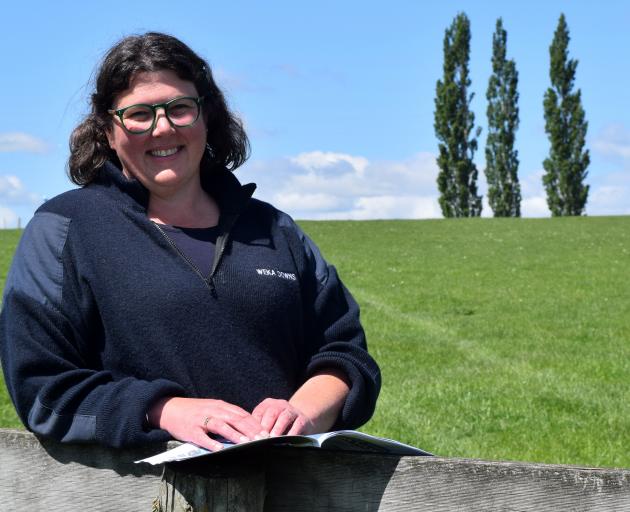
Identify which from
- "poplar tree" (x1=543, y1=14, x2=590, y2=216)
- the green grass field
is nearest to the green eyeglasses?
the green grass field

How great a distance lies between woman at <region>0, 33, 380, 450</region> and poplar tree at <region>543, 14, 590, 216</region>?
163 feet

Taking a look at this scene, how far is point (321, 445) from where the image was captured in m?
2.03

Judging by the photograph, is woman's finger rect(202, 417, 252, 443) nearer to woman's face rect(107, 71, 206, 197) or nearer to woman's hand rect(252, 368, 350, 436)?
woman's hand rect(252, 368, 350, 436)

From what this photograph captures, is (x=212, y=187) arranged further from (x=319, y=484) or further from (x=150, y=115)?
(x=319, y=484)

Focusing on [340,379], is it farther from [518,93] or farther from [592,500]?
[518,93]

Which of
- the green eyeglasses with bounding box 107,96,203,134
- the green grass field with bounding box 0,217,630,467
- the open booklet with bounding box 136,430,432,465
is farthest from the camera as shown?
the green grass field with bounding box 0,217,630,467

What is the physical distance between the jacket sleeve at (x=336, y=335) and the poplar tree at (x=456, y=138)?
165 feet

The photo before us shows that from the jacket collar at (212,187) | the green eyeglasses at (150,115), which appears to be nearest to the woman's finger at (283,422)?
the jacket collar at (212,187)

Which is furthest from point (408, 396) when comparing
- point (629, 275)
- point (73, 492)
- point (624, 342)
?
point (629, 275)

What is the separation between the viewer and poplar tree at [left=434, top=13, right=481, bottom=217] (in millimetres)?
52781

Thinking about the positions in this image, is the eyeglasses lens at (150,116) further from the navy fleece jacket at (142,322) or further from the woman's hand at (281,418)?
the woman's hand at (281,418)

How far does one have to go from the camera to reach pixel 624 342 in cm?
1212

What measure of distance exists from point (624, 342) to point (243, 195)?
10249mm

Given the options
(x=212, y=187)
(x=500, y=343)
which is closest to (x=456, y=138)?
(x=500, y=343)
